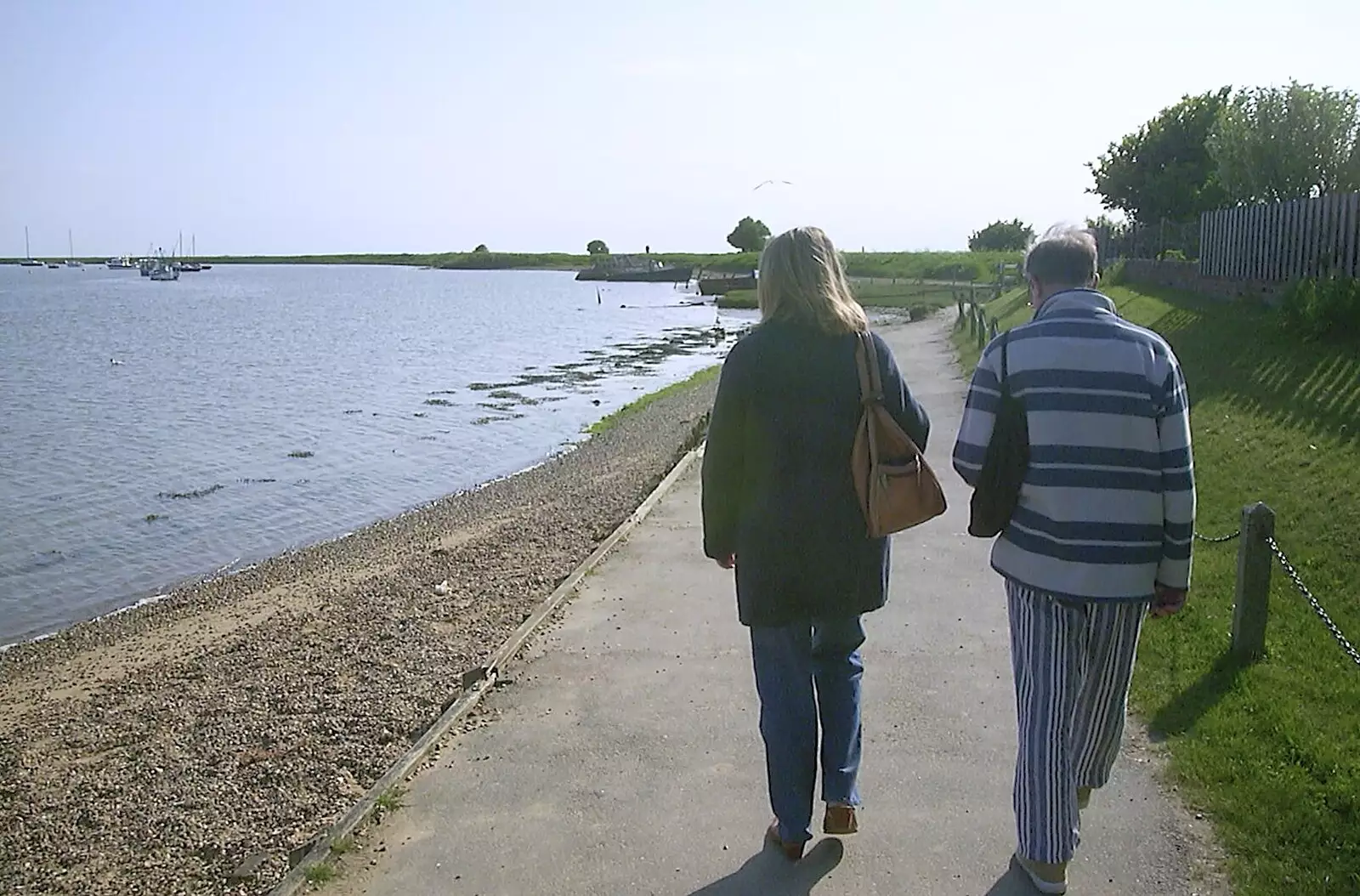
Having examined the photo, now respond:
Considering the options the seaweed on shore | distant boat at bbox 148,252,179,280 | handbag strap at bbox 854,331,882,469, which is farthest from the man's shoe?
distant boat at bbox 148,252,179,280

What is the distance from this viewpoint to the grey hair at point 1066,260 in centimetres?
362

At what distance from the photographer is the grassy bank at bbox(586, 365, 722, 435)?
26.6 metres

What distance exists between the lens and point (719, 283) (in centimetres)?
10069

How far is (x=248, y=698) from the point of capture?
26.9ft

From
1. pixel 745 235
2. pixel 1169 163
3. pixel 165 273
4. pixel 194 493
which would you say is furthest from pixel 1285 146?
pixel 165 273

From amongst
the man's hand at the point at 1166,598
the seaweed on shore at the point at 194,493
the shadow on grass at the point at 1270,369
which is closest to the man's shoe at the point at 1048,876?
the man's hand at the point at 1166,598

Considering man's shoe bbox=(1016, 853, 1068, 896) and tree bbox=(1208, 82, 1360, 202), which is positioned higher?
tree bbox=(1208, 82, 1360, 202)

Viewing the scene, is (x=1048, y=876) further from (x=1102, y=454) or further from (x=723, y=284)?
(x=723, y=284)

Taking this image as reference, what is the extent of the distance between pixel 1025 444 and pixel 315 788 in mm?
4170

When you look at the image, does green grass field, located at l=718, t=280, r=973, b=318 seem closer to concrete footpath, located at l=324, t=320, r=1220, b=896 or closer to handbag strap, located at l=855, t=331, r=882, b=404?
concrete footpath, located at l=324, t=320, r=1220, b=896

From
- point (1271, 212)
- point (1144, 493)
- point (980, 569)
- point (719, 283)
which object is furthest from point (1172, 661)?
point (719, 283)

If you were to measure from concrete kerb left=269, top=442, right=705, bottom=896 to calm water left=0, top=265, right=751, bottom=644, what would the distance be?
24.3 ft

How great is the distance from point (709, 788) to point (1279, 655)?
9.86 feet

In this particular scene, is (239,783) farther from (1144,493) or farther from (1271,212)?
(1271,212)
